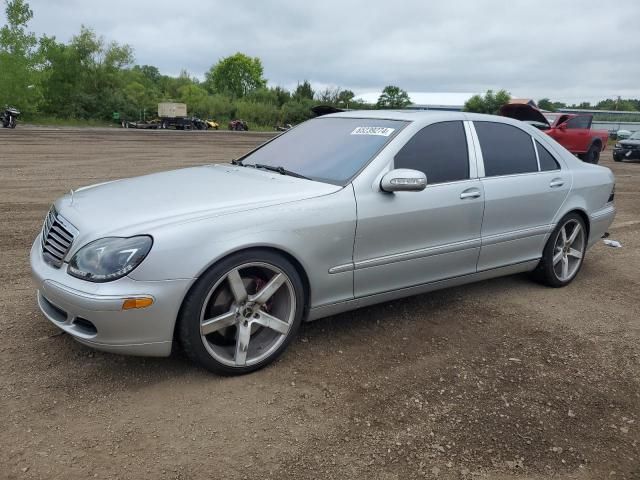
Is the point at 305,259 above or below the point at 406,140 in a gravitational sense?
below

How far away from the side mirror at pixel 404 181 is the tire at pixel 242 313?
0.82m

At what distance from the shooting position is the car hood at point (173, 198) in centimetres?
290

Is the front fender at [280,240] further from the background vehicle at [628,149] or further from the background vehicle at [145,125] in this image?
the background vehicle at [145,125]

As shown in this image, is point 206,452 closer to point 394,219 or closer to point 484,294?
point 394,219

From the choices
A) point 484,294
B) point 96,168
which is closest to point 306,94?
point 96,168

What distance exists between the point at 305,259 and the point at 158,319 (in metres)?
0.90

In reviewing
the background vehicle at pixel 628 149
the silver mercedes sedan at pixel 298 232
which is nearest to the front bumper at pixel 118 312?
the silver mercedes sedan at pixel 298 232

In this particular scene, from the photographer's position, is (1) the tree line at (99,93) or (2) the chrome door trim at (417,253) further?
(1) the tree line at (99,93)

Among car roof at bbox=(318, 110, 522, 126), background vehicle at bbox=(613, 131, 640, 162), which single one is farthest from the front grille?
background vehicle at bbox=(613, 131, 640, 162)

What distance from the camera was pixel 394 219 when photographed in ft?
11.6

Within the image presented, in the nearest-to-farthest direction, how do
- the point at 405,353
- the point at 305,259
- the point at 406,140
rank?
the point at 305,259, the point at 405,353, the point at 406,140

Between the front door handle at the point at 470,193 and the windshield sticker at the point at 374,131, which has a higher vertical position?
the windshield sticker at the point at 374,131

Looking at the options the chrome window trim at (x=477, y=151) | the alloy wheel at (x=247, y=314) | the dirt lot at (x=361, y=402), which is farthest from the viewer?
the chrome window trim at (x=477, y=151)

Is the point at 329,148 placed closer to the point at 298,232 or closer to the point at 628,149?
the point at 298,232
